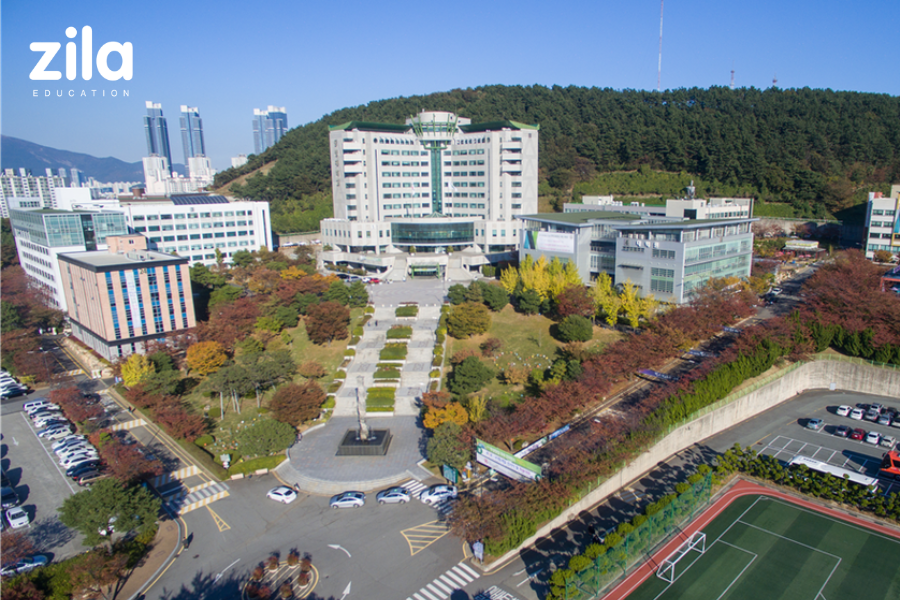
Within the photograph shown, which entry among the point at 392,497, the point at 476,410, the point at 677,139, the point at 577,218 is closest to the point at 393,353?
the point at 476,410

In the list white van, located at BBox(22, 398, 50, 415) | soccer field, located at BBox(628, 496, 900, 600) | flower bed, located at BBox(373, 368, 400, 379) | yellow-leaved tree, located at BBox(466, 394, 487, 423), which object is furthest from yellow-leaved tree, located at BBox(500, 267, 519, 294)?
white van, located at BBox(22, 398, 50, 415)

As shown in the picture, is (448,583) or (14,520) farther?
(14,520)

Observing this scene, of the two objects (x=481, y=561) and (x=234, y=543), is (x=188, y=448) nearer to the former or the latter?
(x=234, y=543)

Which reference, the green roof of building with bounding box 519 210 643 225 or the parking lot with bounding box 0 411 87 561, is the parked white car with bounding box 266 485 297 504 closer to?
the parking lot with bounding box 0 411 87 561

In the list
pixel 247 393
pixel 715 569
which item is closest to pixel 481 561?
pixel 715 569

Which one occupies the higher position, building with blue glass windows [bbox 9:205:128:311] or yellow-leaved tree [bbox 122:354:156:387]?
building with blue glass windows [bbox 9:205:128:311]

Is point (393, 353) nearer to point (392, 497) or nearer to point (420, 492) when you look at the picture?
point (420, 492)
